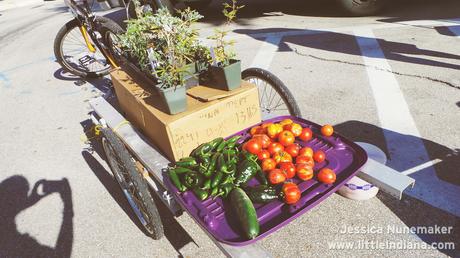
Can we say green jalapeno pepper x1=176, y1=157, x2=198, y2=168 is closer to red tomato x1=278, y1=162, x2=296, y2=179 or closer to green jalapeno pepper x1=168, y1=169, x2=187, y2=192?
green jalapeno pepper x1=168, y1=169, x2=187, y2=192

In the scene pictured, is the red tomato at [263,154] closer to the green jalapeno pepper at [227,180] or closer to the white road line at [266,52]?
the green jalapeno pepper at [227,180]

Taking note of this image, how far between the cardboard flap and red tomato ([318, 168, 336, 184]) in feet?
3.25

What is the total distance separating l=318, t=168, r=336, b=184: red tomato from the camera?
78.8 inches

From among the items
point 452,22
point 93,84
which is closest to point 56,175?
point 93,84

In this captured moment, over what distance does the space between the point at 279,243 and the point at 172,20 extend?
2124 millimetres

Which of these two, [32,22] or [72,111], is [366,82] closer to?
[72,111]

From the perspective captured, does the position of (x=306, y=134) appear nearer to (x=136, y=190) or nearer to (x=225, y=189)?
(x=225, y=189)

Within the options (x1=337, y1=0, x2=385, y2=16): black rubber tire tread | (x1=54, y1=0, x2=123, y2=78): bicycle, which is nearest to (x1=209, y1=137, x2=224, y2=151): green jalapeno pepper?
(x1=54, y1=0, x2=123, y2=78): bicycle

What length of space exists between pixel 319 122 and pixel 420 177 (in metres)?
1.31

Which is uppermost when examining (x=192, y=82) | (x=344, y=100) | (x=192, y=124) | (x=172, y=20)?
(x=172, y=20)

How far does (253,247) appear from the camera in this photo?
5.65ft

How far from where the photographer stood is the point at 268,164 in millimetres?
2264

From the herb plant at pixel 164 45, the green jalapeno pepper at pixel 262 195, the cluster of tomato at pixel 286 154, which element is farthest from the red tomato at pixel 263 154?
the herb plant at pixel 164 45

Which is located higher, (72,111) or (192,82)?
(192,82)
